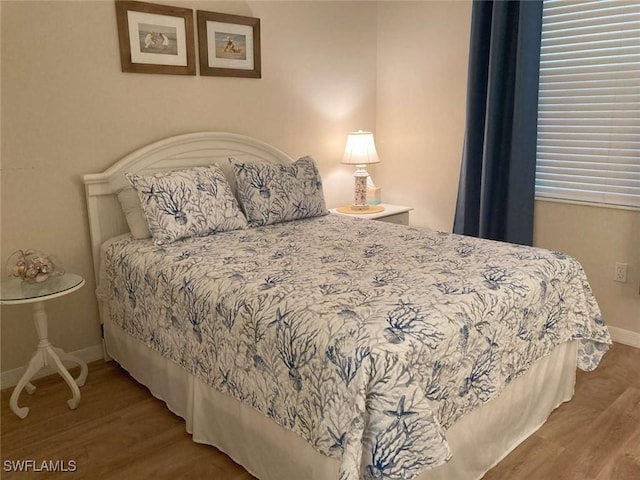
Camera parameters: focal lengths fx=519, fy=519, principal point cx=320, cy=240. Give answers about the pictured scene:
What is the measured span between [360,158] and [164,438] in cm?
233

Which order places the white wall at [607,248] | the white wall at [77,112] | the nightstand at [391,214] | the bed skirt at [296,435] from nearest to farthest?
1. the bed skirt at [296,435]
2. the white wall at [77,112]
3. the white wall at [607,248]
4. the nightstand at [391,214]

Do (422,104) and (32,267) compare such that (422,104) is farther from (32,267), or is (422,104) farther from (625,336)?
(32,267)

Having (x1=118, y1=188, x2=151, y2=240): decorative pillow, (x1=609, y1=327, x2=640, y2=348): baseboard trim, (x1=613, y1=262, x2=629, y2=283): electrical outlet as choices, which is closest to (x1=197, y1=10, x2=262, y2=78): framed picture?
(x1=118, y1=188, x2=151, y2=240): decorative pillow

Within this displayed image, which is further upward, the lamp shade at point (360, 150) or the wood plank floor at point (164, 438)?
the lamp shade at point (360, 150)

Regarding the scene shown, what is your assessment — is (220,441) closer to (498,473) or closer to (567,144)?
(498,473)

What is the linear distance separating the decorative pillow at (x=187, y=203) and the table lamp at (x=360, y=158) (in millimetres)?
1166

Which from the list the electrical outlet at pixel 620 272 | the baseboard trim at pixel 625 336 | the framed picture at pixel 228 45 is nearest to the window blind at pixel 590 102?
the electrical outlet at pixel 620 272

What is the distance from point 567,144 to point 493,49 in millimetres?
743

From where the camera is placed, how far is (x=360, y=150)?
12.4 feet

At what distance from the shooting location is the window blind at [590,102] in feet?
9.46

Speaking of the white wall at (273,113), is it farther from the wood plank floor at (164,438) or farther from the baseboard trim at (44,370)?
the wood plank floor at (164,438)

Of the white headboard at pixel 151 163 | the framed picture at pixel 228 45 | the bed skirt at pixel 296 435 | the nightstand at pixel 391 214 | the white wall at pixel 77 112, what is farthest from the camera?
the nightstand at pixel 391 214

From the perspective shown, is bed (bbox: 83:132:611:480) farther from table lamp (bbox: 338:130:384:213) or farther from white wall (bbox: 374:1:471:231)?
white wall (bbox: 374:1:471:231)

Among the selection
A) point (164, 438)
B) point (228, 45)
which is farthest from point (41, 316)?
point (228, 45)
